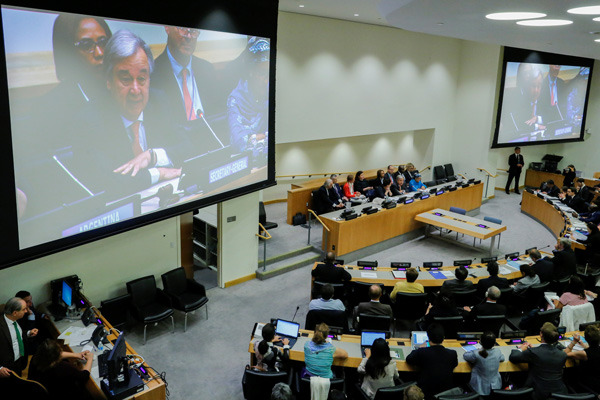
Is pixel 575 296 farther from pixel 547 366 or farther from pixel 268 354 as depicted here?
pixel 268 354

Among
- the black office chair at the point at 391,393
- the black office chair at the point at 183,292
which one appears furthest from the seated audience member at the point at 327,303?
the black office chair at the point at 183,292

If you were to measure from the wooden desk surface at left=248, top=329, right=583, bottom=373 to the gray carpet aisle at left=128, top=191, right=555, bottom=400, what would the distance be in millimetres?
1028

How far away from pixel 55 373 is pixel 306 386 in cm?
247

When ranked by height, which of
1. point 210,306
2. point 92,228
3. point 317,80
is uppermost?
point 317,80

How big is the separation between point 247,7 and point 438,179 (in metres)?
9.26

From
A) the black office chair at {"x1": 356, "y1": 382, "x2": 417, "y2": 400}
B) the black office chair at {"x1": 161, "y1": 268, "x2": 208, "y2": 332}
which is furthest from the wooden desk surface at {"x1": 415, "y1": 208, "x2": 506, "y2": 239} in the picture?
the black office chair at {"x1": 356, "y1": 382, "x2": 417, "y2": 400}

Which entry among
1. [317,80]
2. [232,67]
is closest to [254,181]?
[232,67]

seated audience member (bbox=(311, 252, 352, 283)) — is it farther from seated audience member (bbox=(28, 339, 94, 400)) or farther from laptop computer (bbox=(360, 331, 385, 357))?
seated audience member (bbox=(28, 339, 94, 400))

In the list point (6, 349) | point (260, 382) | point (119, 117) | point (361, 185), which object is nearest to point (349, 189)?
point (361, 185)

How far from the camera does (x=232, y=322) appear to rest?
25.7 feet

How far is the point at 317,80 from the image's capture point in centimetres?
1177

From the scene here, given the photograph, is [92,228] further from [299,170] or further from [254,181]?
[299,170]

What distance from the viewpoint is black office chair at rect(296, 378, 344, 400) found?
5020mm

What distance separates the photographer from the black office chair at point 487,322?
6469 mm
